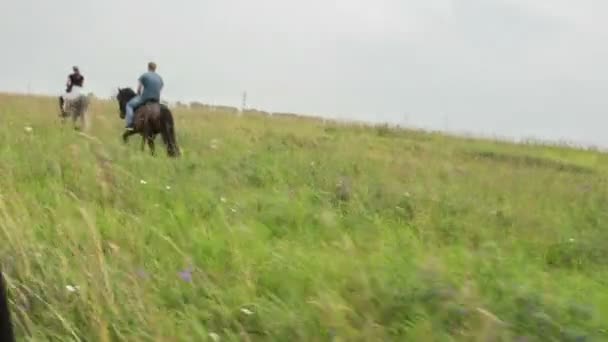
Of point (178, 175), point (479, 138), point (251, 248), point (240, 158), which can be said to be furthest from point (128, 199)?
point (479, 138)

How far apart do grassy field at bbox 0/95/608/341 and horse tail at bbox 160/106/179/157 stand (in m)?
1.58

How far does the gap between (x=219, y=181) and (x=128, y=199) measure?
2.39 meters

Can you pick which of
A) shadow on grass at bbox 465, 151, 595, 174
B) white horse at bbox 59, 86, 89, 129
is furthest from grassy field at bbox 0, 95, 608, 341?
shadow on grass at bbox 465, 151, 595, 174

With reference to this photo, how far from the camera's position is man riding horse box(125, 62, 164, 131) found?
12.1m

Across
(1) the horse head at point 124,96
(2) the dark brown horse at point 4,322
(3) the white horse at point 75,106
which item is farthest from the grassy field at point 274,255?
(3) the white horse at point 75,106

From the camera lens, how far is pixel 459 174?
12.0 meters

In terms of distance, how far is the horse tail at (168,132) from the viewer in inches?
435

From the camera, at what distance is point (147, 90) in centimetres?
1217

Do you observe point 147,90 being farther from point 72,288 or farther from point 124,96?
point 72,288

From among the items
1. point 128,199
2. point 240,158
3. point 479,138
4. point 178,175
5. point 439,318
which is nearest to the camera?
point 439,318

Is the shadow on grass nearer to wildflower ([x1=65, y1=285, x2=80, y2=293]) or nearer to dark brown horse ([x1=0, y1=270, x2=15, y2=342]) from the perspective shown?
wildflower ([x1=65, y1=285, x2=80, y2=293])

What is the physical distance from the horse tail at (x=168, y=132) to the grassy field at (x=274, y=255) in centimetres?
158

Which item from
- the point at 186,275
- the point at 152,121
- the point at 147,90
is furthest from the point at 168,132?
the point at 186,275

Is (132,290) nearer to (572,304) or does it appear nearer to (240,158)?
(572,304)
